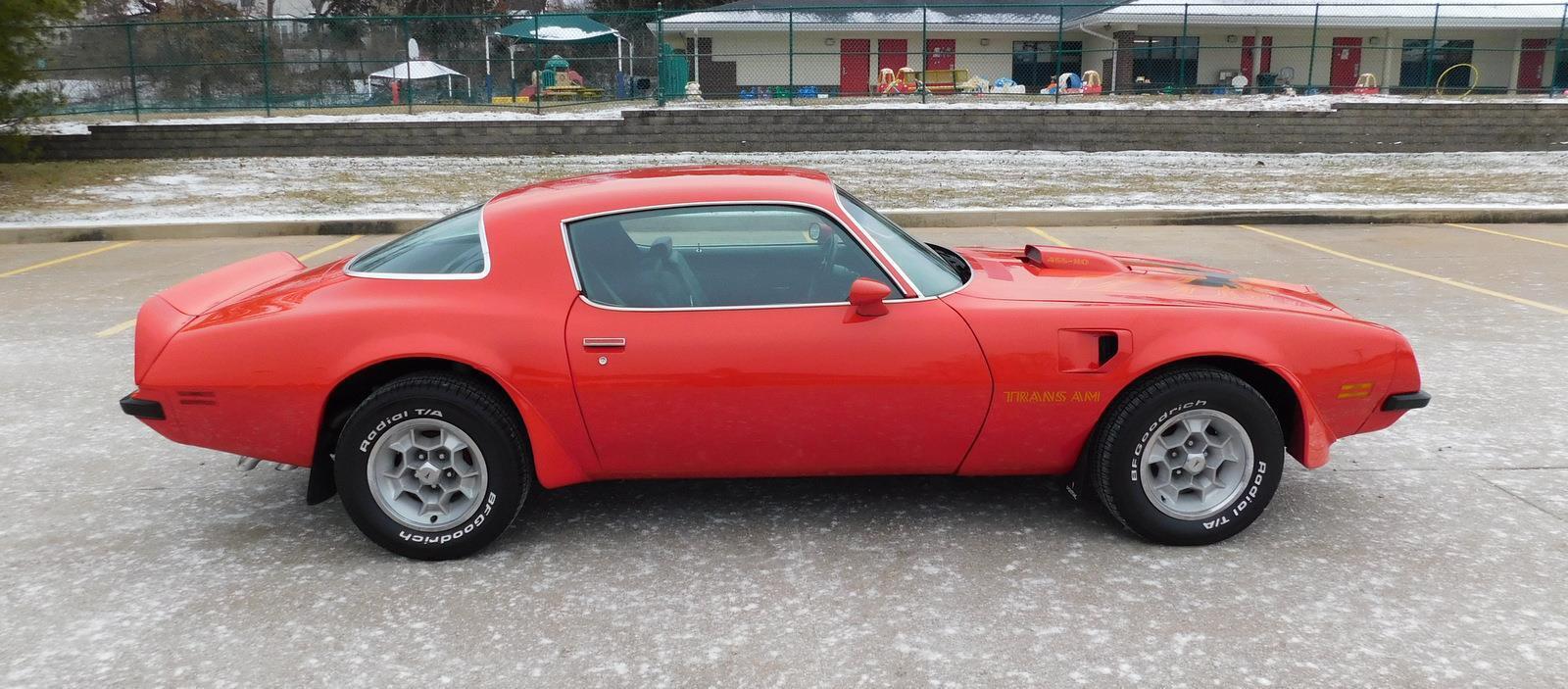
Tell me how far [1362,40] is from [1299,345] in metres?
34.4

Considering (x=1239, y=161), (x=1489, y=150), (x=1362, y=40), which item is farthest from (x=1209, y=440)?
(x=1362, y=40)

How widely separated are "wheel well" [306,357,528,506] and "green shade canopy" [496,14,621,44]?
20.7 meters

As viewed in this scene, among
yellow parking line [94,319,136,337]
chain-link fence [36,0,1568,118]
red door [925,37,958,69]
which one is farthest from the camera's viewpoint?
red door [925,37,958,69]

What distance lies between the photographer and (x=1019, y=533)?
374cm

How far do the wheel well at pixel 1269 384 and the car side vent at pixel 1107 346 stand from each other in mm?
121

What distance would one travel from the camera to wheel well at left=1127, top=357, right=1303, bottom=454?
3547 mm

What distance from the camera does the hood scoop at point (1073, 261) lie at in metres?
4.14

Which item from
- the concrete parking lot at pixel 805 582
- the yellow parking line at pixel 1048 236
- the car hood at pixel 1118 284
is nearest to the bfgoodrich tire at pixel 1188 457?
the concrete parking lot at pixel 805 582

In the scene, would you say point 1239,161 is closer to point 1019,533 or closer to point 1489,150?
point 1489,150

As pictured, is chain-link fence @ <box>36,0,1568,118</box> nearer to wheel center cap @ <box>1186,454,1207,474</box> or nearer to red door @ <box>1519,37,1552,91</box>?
red door @ <box>1519,37,1552,91</box>

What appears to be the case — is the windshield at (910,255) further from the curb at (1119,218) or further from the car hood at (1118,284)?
the curb at (1119,218)

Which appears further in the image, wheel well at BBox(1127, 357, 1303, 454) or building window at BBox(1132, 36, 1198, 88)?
building window at BBox(1132, 36, 1198, 88)

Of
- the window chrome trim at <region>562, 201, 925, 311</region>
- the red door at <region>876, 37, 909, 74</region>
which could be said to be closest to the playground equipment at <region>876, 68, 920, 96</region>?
the red door at <region>876, 37, 909, 74</region>

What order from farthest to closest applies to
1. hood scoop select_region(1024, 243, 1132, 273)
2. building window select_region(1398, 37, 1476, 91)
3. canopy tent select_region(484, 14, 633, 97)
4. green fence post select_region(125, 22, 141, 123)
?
building window select_region(1398, 37, 1476, 91), canopy tent select_region(484, 14, 633, 97), green fence post select_region(125, 22, 141, 123), hood scoop select_region(1024, 243, 1132, 273)
